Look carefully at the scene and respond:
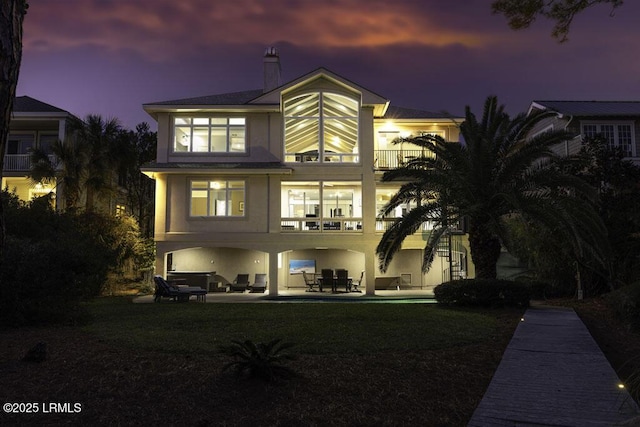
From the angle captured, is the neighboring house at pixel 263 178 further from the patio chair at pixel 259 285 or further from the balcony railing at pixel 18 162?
the balcony railing at pixel 18 162

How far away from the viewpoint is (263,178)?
74.3ft

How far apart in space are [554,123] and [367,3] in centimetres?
1592

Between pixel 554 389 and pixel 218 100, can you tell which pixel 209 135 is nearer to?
pixel 218 100

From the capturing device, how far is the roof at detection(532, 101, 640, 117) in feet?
75.4

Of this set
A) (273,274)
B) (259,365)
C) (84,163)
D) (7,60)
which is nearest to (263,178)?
(273,274)

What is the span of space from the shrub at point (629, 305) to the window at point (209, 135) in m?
16.3

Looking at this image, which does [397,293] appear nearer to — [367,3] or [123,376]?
[367,3]

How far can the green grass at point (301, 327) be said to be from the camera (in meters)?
8.28

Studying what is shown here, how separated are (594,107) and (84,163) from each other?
25.6 meters

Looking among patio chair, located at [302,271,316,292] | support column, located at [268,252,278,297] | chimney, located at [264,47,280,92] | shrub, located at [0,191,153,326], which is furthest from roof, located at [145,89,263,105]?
shrub, located at [0,191,153,326]

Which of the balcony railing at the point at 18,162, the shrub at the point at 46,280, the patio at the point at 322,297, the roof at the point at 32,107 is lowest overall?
the patio at the point at 322,297

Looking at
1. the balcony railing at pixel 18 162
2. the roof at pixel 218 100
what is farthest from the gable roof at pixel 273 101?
the balcony railing at pixel 18 162

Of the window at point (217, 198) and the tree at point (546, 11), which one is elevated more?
the tree at point (546, 11)

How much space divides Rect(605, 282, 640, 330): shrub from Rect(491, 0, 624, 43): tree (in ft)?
21.5
